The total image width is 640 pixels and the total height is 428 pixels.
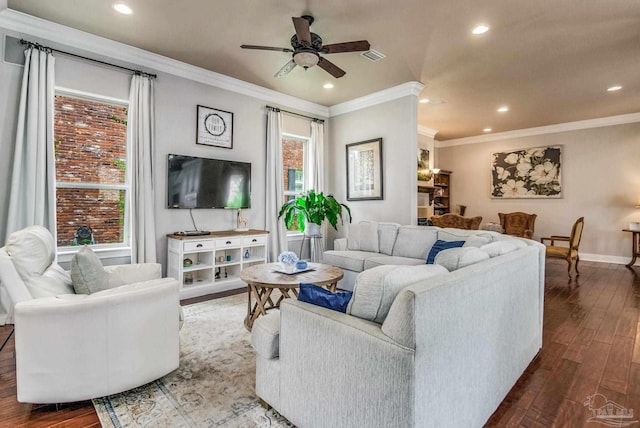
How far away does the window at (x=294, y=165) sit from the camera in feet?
18.4

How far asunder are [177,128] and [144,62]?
84cm

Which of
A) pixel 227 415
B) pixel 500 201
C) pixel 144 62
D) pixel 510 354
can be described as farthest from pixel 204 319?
pixel 500 201

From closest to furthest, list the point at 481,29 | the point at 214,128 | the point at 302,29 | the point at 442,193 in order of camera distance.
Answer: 1. the point at 302,29
2. the point at 481,29
3. the point at 214,128
4. the point at 442,193

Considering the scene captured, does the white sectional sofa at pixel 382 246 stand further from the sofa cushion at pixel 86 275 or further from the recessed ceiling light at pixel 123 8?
the recessed ceiling light at pixel 123 8

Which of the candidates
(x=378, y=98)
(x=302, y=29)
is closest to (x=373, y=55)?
(x=302, y=29)

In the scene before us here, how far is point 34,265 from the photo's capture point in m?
1.92

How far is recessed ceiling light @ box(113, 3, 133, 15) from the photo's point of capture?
293 centimetres

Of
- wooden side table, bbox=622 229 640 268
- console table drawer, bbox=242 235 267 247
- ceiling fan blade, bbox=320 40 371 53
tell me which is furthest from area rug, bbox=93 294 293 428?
wooden side table, bbox=622 229 640 268

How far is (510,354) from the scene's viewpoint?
1.92m

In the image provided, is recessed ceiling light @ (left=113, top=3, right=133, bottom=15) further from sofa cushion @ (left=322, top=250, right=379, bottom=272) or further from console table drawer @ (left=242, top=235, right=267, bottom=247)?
sofa cushion @ (left=322, top=250, right=379, bottom=272)

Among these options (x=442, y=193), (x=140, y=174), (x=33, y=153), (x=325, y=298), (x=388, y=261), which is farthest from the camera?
(x=442, y=193)

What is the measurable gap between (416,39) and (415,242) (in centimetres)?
241

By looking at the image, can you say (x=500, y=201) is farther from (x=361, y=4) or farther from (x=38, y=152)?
(x=38, y=152)

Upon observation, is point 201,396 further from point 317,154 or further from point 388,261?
point 317,154
